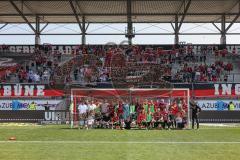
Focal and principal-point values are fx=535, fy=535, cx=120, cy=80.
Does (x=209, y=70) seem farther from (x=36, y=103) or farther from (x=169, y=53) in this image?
(x=36, y=103)

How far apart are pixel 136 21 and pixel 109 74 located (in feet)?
38.5

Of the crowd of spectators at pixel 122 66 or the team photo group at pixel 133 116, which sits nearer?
the team photo group at pixel 133 116

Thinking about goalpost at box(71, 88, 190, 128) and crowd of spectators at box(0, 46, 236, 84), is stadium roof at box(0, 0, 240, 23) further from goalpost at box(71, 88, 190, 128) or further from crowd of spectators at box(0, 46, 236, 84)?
goalpost at box(71, 88, 190, 128)

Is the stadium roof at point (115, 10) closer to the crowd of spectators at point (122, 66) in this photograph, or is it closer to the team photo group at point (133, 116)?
the crowd of spectators at point (122, 66)

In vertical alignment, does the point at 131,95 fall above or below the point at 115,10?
below

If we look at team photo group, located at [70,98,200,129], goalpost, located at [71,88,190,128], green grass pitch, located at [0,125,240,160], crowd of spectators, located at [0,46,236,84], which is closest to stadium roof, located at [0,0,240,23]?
crowd of spectators, located at [0,46,236,84]

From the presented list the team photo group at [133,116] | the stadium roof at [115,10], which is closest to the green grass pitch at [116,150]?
the team photo group at [133,116]

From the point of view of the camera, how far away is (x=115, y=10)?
4794 centimetres

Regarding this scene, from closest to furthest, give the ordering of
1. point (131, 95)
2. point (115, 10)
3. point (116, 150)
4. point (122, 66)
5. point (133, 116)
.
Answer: point (116, 150) → point (133, 116) → point (131, 95) → point (122, 66) → point (115, 10)

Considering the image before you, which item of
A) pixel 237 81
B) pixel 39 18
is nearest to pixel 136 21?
pixel 39 18

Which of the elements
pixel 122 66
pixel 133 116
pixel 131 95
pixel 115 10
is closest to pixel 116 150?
pixel 133 116

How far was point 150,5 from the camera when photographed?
151 feet

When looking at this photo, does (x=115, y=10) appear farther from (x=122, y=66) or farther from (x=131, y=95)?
(x=131, y=95)

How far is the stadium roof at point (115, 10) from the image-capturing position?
4541cm
